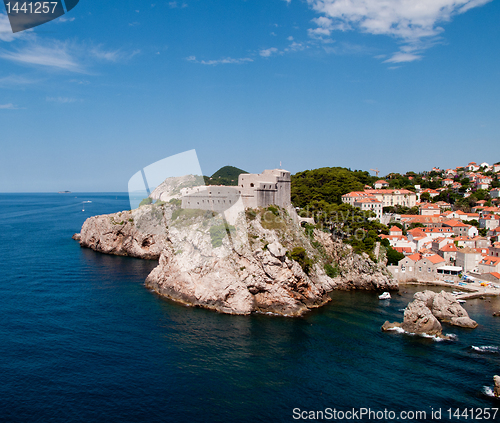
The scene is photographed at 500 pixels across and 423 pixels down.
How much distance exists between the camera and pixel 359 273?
158ft

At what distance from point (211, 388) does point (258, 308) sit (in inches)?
570

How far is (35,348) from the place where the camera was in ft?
91.1

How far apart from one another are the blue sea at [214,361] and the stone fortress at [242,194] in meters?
15.0

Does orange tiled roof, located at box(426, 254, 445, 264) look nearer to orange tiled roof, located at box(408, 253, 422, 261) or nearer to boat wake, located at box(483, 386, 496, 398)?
orange tiled roof, located at box(408, 253, 422, 261)

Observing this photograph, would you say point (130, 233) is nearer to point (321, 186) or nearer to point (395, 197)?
point (321, 186)

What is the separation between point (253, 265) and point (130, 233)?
37.4 m

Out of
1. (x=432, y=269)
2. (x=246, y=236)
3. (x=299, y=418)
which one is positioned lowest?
(x=299, y=418)

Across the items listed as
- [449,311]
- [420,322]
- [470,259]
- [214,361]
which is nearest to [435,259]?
[470,259]

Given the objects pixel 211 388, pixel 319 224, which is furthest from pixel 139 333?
pixel 319 224

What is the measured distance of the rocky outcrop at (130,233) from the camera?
65125 millimetres

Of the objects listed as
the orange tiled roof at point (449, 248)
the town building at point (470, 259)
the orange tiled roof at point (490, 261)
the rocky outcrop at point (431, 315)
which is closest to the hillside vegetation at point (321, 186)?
the orange tiled roof at point (449, 248)

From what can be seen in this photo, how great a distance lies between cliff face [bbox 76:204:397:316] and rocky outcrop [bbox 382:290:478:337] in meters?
9.54

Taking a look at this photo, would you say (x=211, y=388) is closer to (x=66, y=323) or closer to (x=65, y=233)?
(x=66, y=323)

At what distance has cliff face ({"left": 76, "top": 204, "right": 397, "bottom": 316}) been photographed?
37.8 metres
